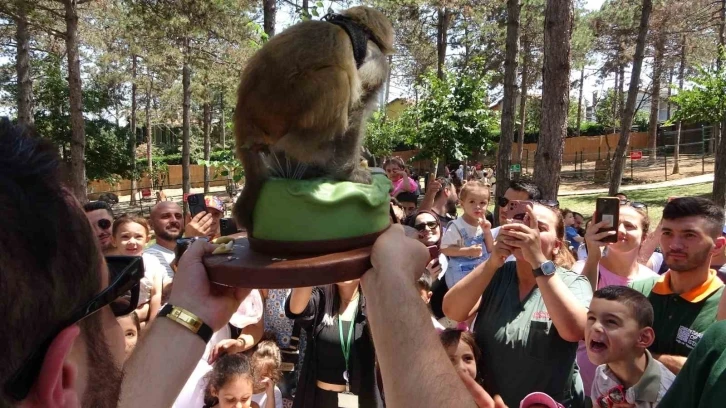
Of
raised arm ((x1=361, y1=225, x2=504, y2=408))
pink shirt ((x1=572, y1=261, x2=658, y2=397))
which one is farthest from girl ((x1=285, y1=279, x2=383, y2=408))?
raised arm ((x1=361, y1=225, x2=504, y2=408))

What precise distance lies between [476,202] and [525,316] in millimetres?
2261

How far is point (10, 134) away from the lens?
32.5 inches

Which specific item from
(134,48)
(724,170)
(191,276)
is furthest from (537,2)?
(191,276)

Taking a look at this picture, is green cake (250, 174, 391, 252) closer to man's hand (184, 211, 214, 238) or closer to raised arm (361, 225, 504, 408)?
raised arm (361, 225, 504, 408)

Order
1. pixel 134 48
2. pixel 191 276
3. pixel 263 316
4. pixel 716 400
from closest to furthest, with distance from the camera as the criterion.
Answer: pixel 716 400 < pixel 191 276 < pixel 263 316 < pixel 134 48

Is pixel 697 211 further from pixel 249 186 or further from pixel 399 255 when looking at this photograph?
pixel 249 186

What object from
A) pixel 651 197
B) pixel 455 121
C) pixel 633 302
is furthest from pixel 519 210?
pixel 651 197

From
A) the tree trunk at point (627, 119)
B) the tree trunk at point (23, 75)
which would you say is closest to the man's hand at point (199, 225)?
the tree trunk at point (23, 75)

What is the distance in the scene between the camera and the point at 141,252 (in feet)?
13.9

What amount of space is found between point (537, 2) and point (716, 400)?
22.1 meters

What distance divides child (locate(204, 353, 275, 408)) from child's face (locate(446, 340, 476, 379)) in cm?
111

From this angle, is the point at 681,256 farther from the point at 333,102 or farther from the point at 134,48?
the point at 134,48

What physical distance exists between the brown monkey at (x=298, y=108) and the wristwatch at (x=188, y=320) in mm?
400

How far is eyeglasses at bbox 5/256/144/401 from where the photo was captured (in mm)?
707
